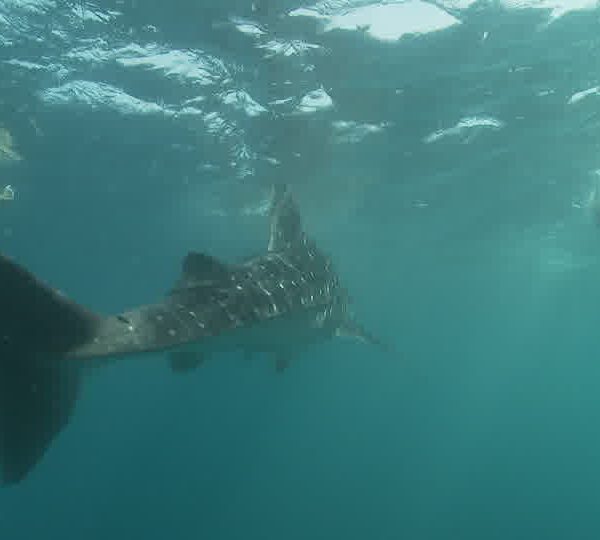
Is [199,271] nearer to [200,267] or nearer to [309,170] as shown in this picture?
[200,267]

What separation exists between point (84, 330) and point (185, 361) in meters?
2.86

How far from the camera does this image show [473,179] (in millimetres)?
30781

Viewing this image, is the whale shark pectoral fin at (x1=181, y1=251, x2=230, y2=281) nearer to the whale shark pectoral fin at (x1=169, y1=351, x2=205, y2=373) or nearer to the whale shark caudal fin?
the whale shark pectoral fin at (x1=169, y1=351, x2=205, y2=373)

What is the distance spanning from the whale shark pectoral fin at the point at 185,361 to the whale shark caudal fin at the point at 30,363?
2609 millimetres

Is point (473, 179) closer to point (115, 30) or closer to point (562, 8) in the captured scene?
point (562, 8)

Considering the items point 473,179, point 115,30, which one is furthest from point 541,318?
point 115,30

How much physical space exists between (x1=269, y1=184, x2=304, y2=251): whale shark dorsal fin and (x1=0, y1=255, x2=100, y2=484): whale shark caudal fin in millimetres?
5727

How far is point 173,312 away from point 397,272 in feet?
205

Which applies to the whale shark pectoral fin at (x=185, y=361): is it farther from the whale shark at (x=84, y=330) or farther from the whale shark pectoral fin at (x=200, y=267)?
the whale shark pectoral fin at (x=200, y=267)

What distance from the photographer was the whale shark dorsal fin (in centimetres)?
991

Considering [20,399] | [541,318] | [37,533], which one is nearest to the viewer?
[20,399]

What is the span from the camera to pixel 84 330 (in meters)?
4.12

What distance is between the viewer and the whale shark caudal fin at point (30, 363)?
3.75 m

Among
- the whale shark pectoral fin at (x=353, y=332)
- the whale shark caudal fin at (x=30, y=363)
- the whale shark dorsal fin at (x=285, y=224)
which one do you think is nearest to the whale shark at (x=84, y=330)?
the whale shark caudal fin at (x=30, y=363)
